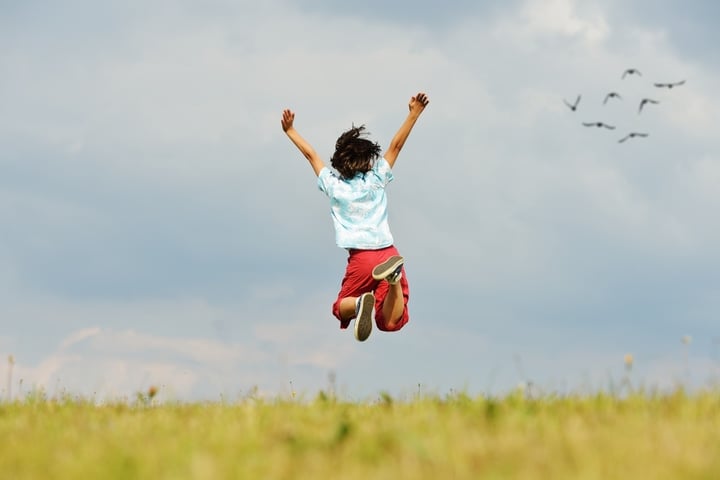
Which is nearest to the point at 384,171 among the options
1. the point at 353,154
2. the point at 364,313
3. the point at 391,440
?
the point at 353,154

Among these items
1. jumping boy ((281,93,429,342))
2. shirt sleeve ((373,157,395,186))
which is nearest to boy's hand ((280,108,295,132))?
jumping boy ((281,93,429,342))

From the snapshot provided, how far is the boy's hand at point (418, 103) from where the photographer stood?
11656 millimetres

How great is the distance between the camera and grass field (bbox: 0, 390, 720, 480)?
4.72 meters

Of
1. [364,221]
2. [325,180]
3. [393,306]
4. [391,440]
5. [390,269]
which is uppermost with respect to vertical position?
[325,180]

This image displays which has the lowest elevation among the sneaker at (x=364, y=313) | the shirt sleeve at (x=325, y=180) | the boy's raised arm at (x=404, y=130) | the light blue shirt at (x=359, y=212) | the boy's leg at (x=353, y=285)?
the sneaker at (x=364, y=313)

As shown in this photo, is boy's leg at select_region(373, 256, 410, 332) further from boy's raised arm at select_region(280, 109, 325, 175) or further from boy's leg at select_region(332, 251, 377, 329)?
boy's raised arm at select_region(280, 109, 325, 175)

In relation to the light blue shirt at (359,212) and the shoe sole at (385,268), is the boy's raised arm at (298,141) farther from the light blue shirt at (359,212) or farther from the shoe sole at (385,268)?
the shoe sole at (385,268)

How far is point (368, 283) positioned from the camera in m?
11.4

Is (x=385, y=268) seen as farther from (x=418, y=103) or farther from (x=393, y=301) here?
(x=418, y=103)

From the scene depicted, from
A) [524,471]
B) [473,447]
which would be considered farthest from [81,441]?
[524,471]

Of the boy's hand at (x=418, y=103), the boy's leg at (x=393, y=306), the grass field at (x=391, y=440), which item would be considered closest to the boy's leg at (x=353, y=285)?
the boy's leg at (x=393, y=306)

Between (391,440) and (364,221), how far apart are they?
6188 mm

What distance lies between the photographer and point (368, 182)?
11.5 metres

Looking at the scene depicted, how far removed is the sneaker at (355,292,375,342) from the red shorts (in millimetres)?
465
